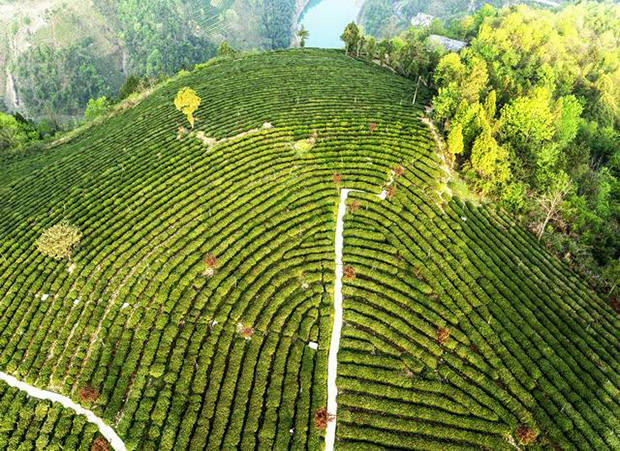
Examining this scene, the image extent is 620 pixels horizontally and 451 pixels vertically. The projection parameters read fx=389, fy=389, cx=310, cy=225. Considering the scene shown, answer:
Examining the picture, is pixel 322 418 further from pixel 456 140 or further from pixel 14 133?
pixel 14 133

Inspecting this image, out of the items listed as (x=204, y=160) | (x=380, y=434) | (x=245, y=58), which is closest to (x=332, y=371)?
(x=380, y=434)

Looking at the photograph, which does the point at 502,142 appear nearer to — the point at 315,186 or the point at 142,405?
the point at 315,186

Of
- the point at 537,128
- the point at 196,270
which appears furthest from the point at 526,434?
the point at 537,128

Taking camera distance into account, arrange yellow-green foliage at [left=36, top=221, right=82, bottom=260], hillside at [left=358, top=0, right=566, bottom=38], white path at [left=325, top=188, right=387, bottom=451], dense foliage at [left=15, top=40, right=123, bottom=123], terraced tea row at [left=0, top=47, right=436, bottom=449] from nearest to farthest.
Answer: white path at [left=325, top=188, right=387, bottom=451] → terraced tea row at [left=0, top=47, right=436, bottom=449] → yellow-green foliage at [left=36, top=221, right=82, bottom=260] → dense foliage at [left=15, top=40, right=123, bottom=123] → hillside at [left=358, top=0, right=566, bottom=38]

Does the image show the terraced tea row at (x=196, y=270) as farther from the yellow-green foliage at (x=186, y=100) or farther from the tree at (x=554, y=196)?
the tree at (x=554, y=196)

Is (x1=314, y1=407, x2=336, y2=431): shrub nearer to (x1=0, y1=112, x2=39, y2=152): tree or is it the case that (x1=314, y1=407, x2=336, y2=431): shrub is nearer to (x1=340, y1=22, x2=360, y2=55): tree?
(x1=0, y1=112, x2=39, y2=152): tree

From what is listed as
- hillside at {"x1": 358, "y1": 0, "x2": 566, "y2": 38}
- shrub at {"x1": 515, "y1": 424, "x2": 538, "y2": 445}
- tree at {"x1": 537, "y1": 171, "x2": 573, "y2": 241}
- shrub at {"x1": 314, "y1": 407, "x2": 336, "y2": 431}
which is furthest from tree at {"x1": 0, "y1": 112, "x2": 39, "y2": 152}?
hillside at {"x1": 358, "y1": 0, "x2": 566, "y2": 38}
